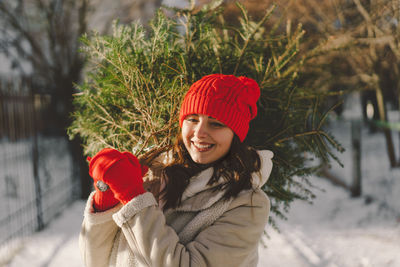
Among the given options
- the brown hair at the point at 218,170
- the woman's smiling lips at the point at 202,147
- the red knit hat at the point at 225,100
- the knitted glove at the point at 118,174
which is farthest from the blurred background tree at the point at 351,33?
the knitted glove at the point at 118,174

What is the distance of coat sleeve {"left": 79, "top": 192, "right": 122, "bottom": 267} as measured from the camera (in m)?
1.30

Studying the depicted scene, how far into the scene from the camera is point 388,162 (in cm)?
607

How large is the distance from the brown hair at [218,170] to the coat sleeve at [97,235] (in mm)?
259

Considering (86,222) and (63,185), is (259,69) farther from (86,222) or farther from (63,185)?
(63,185)

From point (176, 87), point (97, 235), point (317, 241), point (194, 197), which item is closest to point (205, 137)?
point (194, 197)

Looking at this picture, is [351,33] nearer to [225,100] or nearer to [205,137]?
[225,100]

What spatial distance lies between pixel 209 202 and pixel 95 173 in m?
0.50

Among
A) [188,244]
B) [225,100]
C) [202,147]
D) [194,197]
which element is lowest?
[188,244]

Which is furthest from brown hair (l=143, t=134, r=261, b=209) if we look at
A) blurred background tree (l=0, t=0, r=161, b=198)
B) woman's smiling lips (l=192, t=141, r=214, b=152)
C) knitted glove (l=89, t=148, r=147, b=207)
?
blurred background tree (l=0, t=0, r=161, b=198)

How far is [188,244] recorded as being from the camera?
1282mm

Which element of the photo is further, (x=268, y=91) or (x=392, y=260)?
(x=392, y=260)

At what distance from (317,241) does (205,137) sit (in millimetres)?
3430

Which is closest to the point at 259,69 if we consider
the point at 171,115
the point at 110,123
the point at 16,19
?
the point at 171,115

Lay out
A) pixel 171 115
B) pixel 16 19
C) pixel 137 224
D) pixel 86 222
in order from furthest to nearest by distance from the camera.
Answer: pixel 16 19 → pixel 171 115 → pixel 86 222 → pixel 137 224
